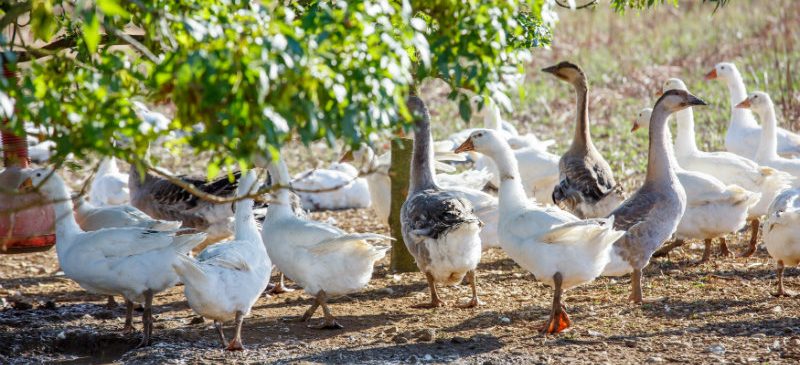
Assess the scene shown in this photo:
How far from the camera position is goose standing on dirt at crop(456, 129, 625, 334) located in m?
6.35

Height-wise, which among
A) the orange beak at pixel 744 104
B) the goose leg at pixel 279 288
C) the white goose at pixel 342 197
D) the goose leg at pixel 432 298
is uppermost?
the orange beak at pixel 744 104

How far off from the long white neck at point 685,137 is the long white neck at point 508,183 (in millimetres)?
2967

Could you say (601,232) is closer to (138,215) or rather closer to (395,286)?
(395,286)

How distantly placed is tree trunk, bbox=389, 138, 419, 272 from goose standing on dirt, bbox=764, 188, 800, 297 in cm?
301

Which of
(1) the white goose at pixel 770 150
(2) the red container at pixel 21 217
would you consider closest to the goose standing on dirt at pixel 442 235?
(2) the red container at pixel 21 217

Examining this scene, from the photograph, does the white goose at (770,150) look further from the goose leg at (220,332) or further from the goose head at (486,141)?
the goose leg at (220,332)

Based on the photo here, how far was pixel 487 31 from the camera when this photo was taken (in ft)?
13.8

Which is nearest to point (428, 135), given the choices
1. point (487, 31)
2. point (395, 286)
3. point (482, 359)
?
point (395, 286)

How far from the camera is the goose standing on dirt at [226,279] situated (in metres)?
5.92

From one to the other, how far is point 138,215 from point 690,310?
4386 millimetres

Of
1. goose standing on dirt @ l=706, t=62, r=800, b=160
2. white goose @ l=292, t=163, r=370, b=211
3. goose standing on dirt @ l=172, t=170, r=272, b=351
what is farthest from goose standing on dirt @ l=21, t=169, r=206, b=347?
goose standing on dirt @ l=706, t=62, r=800, b=160

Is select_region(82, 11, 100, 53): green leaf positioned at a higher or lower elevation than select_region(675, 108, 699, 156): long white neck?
higher

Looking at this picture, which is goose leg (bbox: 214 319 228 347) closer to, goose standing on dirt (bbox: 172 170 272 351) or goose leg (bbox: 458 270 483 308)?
goose standing on dirt (bbox: 172 170 272 351)

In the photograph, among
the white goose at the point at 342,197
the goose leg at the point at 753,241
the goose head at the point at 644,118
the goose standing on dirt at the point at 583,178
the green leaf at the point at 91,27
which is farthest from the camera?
the white goose at the point at 342,197
